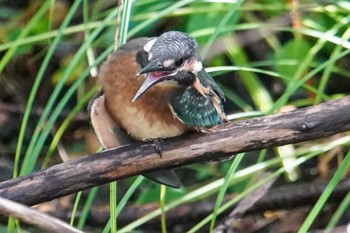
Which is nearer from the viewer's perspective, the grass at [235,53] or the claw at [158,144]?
the claw at [158,144]

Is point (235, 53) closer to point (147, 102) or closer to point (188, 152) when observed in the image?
point (147, 102)

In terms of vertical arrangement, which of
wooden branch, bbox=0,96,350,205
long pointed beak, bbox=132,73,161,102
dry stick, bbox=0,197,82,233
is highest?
long pointed beak, bbox=132,73,161,102

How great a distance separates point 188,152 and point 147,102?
16cm

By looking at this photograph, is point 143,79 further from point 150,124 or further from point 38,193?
point 38,193

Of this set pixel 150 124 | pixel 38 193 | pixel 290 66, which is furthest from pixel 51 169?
pixel 290 66

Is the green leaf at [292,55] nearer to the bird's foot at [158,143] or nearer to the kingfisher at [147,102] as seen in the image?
the kingfisher at [147,102]

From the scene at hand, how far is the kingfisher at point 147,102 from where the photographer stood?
5.39 ft

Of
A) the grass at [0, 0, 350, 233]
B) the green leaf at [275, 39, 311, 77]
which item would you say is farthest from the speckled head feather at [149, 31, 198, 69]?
the green leaf at [275, 39, 311, 77]

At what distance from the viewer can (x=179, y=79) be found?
1.59 m

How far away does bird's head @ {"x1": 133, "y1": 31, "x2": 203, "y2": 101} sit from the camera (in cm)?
148

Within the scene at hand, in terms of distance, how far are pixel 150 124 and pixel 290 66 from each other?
762 mm

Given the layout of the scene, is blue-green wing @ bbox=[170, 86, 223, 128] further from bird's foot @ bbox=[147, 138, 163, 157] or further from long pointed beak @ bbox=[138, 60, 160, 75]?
long pointed beak @ bbox=[138, 60, 160, 75]

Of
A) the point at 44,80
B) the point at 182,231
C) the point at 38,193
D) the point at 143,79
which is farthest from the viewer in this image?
the point at 44,80

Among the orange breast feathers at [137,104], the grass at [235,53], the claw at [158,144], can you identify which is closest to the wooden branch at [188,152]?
the claw at [158,144]
